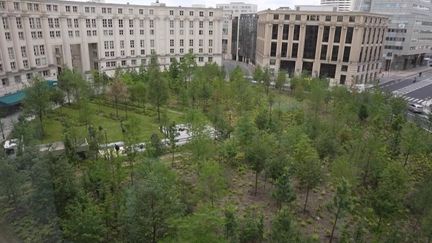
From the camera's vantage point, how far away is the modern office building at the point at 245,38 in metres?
99.0

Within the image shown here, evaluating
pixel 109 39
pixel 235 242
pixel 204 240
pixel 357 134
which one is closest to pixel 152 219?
pixel 204 240

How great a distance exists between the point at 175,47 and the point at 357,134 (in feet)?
179

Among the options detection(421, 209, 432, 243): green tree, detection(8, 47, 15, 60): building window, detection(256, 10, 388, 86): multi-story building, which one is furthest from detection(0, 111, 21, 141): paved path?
detection(256, 10, 388, 86): multi-story building

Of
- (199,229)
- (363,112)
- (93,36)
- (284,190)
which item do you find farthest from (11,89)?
A: (363,112)

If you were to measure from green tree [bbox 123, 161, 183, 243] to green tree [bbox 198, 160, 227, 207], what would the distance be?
4.35 metres

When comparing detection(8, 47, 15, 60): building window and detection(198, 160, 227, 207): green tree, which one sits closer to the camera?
detection(198, 160, 227, 207): green tree

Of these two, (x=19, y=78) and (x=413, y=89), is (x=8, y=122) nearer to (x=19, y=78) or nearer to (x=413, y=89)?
(x=19, y=78)

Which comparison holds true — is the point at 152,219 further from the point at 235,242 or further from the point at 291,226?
→ the point at 291,226

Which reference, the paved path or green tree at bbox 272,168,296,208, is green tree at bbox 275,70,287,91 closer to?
green tree at bbox 272,168,296,208

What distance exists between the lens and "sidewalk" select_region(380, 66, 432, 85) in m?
84.6

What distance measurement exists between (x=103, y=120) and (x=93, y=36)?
29.9m

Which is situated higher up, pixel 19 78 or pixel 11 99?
pixel 19 78

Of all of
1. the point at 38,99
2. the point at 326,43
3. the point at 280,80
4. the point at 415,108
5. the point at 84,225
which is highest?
the point at 326,43

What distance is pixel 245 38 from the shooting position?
343 feet
